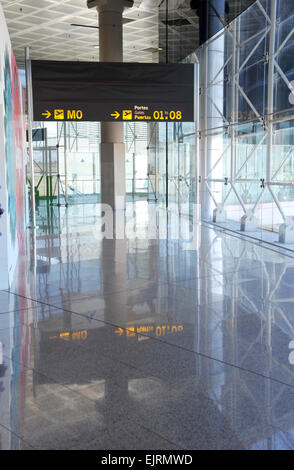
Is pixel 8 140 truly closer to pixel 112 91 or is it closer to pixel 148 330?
pixel 112 91

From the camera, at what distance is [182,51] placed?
522 inches

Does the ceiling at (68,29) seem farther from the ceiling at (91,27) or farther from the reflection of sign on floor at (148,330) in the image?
the reflection of sign on floor at (148,330)

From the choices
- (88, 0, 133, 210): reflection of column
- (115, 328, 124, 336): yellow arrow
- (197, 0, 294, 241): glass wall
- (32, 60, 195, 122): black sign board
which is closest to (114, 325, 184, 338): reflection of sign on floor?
(115, 328, 124, 336): yellow arrow

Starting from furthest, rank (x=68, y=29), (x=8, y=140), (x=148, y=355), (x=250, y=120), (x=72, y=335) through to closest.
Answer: (x=68, y=29) < (x=250, y=120) < (x=8, y=140) < (x=72, y=335) < (x=148, y=355)

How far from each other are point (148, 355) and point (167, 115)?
6097 millimetres

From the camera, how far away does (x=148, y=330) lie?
13.6 feet

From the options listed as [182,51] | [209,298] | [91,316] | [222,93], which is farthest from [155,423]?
[182,51]

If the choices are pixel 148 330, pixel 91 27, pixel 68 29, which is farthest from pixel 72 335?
pixel 68 29

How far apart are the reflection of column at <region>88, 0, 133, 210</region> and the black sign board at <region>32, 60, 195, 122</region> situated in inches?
233

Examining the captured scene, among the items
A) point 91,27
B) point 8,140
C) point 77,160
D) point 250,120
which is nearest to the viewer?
point 8,140

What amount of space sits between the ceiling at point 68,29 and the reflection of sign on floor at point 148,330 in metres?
11.2

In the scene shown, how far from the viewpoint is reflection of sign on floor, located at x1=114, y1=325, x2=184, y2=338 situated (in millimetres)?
4070

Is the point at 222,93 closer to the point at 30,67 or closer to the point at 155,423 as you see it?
the point at 30,67
